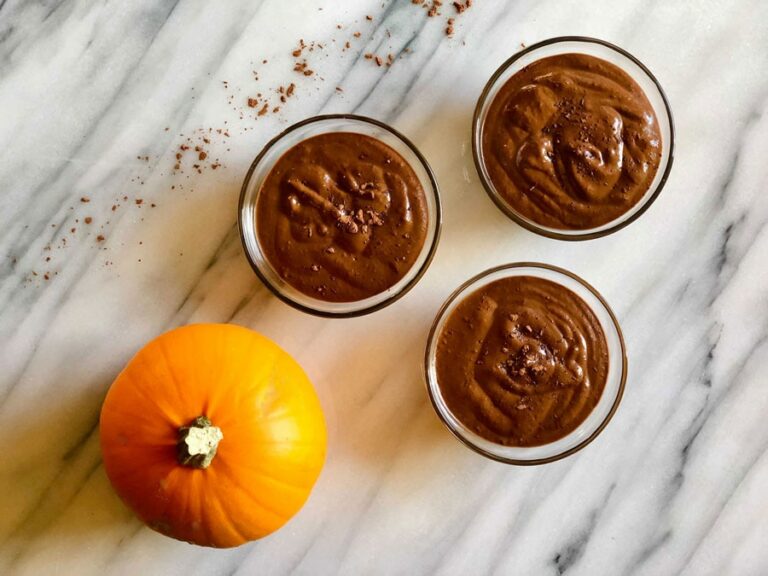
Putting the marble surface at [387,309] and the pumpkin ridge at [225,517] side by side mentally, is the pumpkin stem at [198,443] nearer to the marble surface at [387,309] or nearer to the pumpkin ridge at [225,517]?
the pumpkin ridge at [225,517]

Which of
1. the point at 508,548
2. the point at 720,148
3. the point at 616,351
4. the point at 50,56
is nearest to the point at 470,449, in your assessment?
the point at 508,548

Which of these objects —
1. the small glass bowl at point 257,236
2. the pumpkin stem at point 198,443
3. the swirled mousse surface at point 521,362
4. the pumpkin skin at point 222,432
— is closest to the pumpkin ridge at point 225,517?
the pumpkin skin at point 222,432

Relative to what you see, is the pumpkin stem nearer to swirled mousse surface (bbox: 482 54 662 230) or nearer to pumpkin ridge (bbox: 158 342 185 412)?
pumpkin ridge (bbox: 158 342 185 412)

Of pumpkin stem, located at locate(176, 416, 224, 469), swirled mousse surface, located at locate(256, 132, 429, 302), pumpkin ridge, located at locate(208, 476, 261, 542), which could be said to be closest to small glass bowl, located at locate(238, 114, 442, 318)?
swirled mousse surface, located at locate(256, 132, 429, 302)

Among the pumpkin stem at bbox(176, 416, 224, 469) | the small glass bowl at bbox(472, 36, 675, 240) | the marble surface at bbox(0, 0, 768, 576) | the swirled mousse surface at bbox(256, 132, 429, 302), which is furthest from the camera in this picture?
the marble surface at bbox(0, 0, 768, 576)

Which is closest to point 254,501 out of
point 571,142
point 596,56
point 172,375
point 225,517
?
point 225,517
